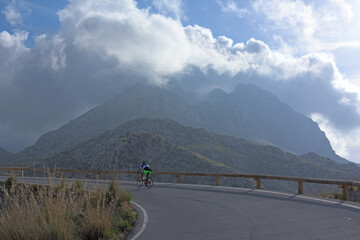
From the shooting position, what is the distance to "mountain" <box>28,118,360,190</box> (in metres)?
121

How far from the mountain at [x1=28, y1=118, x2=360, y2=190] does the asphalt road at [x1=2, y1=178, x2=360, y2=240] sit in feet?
278

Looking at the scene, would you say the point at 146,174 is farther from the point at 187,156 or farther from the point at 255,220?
the point at 187,156

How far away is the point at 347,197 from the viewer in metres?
13.2

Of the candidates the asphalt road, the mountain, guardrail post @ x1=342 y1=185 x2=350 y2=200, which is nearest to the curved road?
the asphalt road

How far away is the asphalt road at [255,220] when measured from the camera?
731cm

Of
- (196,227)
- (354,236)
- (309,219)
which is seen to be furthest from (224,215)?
(354,236)

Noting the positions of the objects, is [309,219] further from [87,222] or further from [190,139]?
[190,139]

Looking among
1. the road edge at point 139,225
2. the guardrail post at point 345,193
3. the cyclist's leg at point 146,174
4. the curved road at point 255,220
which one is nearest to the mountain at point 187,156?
the cyclist's leg at point 146,174

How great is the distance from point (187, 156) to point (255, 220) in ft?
377

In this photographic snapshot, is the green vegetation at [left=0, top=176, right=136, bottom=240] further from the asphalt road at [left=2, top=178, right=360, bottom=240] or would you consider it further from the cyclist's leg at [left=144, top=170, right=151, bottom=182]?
the cyclist's leg at [left=144, top=170, right=151, bottom=182]

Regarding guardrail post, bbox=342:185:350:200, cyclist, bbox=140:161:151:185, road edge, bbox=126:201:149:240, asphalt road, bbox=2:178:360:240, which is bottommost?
road edge, bbox=126:201:149:240

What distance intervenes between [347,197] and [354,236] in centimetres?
712

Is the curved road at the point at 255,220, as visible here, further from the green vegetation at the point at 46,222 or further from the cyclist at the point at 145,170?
the cyclist at the point at 145,170

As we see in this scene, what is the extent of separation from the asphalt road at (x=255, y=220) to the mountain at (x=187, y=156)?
8459cm
